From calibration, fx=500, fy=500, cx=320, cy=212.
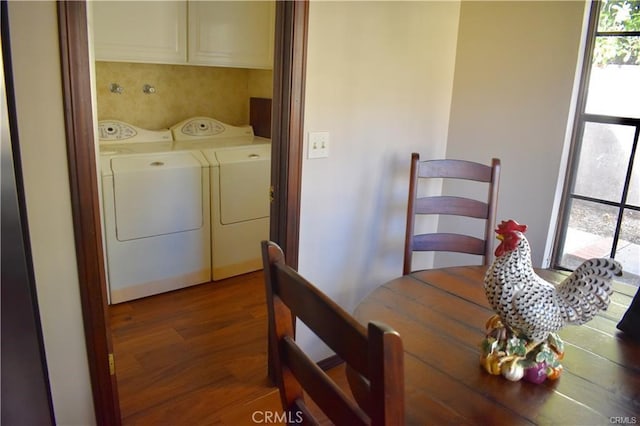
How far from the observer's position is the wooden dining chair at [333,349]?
72 cm

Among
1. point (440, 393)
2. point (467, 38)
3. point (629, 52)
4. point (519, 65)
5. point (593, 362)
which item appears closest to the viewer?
point (440, 393)

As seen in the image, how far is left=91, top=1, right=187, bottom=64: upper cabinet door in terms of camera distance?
9.57ft

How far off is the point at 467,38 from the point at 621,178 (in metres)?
1.03

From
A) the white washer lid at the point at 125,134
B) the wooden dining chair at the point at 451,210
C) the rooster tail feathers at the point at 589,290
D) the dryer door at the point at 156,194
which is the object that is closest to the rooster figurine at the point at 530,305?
the rooster tail feathers at the point at 589,290

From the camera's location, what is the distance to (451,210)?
221cm

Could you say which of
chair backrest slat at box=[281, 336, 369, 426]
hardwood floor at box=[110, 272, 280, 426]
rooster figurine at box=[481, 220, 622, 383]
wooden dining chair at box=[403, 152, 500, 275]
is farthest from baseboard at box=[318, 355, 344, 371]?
chair backrest slat at box=[281, 336, 369, 426]

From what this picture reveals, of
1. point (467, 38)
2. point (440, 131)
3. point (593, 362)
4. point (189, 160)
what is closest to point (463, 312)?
point (593, 362)

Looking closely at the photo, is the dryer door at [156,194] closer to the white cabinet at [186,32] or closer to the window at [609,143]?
the white cabinet at [186,32]

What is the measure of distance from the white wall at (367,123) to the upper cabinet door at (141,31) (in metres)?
1.53

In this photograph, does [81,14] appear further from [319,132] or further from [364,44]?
[364,44]

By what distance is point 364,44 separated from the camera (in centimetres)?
222

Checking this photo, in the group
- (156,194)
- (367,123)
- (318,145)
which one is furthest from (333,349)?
(156,194)

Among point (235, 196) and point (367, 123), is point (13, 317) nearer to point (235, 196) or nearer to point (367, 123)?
point (367, 123)

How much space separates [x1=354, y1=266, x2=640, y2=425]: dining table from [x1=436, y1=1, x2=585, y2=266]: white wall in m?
0.90
